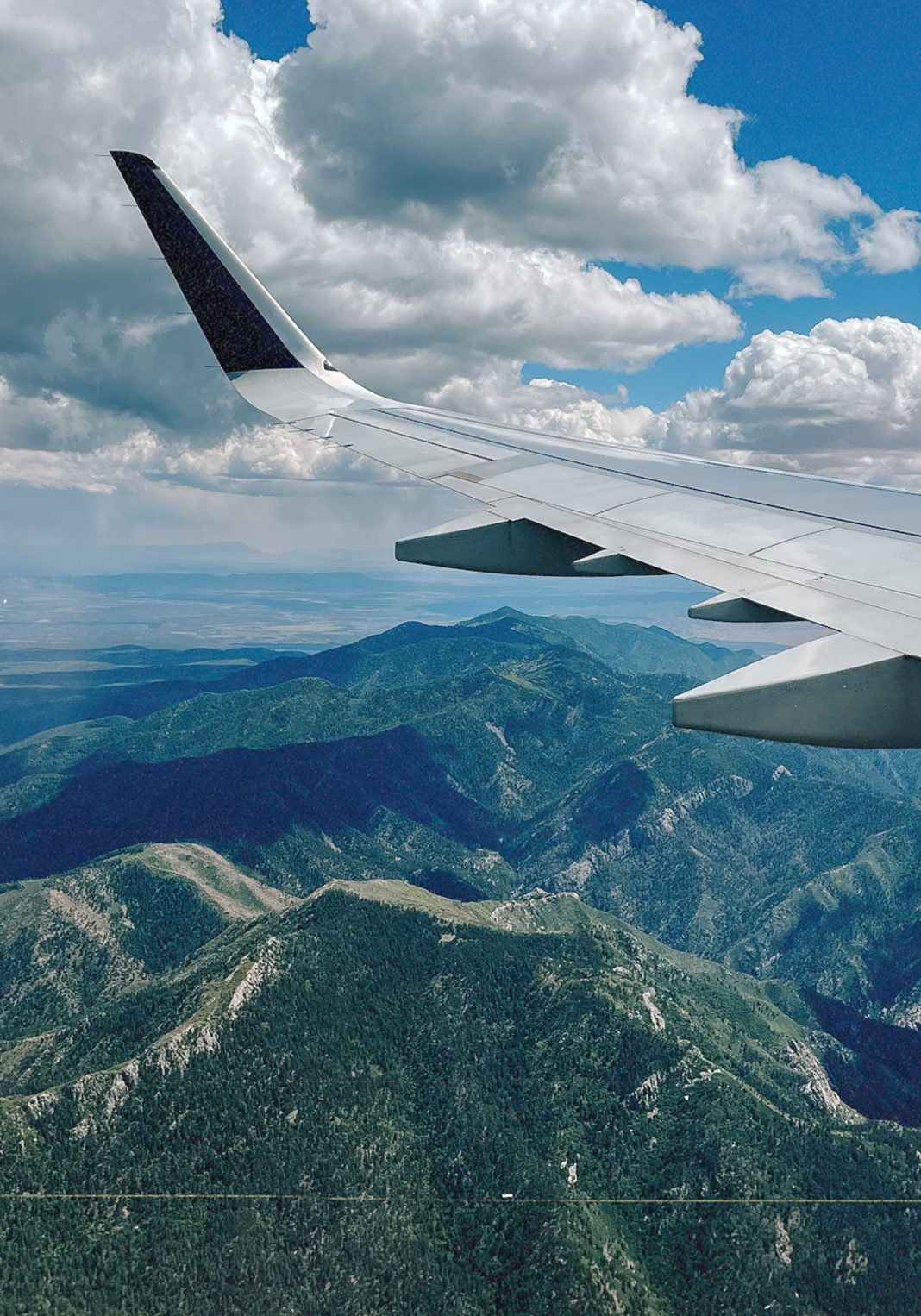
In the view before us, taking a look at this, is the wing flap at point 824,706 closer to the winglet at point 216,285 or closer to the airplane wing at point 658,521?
the airplane wing at point 658,521

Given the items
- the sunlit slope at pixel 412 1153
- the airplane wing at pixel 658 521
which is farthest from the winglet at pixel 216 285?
the sunlit slope at pixel 412 1153

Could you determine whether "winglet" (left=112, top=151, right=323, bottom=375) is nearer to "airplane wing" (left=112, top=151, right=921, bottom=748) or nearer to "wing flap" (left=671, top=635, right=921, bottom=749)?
"airplane wing" (left=112, top=151, right=921, bottom=748)

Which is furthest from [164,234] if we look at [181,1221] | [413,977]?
[413,977]

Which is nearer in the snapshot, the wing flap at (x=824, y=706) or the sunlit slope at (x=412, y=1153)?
the wing flap at (x=824, y=706)

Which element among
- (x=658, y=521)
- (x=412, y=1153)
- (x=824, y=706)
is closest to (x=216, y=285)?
(x=658, y=521)

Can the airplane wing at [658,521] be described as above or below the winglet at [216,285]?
below

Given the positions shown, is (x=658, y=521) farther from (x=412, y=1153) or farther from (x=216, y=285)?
(x=412, y=1153)
